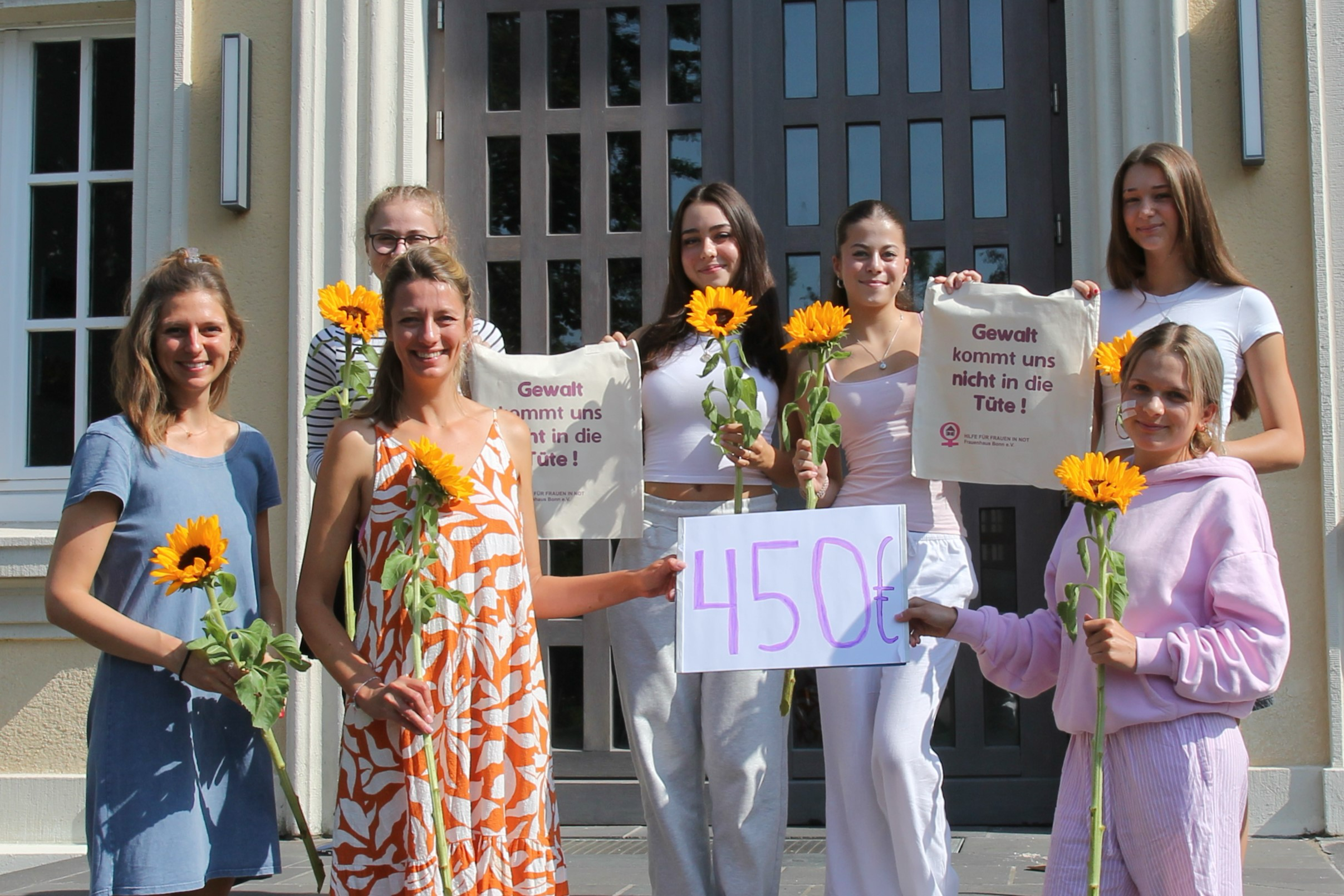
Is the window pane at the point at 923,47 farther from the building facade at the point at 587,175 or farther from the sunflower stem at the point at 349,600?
the sunflower stem at the point at 349,600

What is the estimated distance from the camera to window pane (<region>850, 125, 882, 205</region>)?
4.87 meters

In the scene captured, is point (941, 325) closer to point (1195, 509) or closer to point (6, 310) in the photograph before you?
point (1195, 509)

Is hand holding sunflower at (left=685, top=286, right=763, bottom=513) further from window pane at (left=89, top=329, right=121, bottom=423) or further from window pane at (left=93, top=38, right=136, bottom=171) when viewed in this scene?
window pane at (left=93, top=38, right=136, bottom=171)

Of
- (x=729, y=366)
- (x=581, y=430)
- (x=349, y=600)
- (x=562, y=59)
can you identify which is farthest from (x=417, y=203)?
(x=562, y=59)

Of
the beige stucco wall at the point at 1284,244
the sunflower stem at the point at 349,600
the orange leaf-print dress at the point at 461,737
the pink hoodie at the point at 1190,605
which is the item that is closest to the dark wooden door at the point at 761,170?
the beige stucco wall at the point at 1284,244

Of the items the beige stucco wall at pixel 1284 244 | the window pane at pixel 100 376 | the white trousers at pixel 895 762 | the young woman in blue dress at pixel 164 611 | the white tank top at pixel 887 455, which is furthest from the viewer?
the window pane at pixel 100 376

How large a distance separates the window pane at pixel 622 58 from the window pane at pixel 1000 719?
2.67m

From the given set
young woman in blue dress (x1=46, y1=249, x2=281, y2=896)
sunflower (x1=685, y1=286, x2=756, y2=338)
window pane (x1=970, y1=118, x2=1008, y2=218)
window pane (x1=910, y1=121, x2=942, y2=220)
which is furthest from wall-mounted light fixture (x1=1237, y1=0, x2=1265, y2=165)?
young woman in blue dress (x1=46, y1=249, x2=281, y2=896)

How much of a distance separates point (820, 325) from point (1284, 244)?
232 centimetres

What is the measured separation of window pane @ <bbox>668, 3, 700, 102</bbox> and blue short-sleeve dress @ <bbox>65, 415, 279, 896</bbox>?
296cm

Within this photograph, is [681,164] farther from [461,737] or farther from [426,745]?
[426,745]

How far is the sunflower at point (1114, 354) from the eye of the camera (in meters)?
2.72

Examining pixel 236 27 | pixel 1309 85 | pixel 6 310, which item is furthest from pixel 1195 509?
pixel 6 310

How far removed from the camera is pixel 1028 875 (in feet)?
12.8
